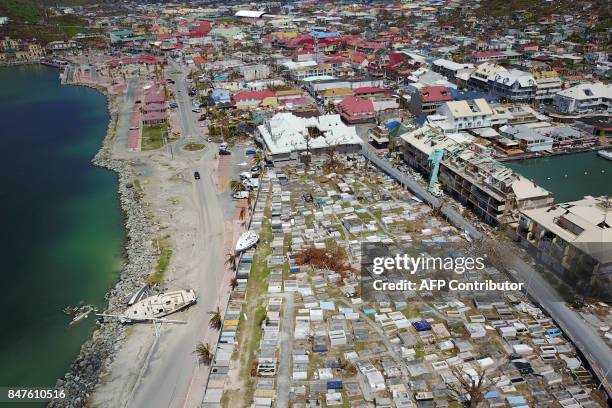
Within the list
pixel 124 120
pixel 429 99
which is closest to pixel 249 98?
pixel 124 120

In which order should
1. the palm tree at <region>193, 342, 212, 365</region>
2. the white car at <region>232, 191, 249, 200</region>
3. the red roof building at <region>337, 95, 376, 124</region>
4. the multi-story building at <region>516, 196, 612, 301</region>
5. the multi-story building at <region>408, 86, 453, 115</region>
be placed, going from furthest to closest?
the multi-story building at <region>408, 86, 453, 115</region> → the red roof building at <region>337, 95, 376, 124</region> → the white car at <region>232, 191, 249, 200</region> → the multi-story building at <region>516, 196, 612, 301</region> → the palm tree at <region>193, 342, 212, 365</region>

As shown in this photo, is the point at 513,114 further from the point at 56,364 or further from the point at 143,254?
the point at 56,364

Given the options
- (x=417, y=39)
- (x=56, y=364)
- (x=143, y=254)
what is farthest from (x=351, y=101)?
(x=417, y=39)

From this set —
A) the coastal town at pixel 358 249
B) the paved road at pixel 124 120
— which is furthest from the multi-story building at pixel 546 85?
the paved road at pixel 124 120

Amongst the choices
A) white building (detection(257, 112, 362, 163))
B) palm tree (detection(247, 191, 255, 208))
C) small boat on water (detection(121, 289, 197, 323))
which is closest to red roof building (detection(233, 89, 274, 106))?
white building (detection(257, 112, 362, 163))

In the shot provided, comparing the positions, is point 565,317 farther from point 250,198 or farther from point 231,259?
point 250,198

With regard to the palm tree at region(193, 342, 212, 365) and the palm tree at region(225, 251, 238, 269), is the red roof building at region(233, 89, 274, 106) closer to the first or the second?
the palm tree at region(225, 251, 238, 269)

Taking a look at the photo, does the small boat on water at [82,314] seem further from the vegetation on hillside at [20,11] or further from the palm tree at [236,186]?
the vegetation on hillside at [20,11]
